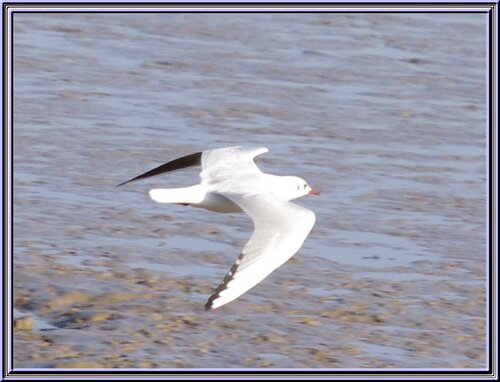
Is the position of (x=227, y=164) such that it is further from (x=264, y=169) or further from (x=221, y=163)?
(x=264, y=169)

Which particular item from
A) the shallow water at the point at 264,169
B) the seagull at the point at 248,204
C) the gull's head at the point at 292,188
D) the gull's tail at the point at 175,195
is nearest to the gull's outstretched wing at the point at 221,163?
the seagull at the point at 248,204

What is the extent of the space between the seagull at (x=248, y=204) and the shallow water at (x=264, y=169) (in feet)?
1.93

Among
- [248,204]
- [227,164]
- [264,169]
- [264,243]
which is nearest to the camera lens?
[264,243]

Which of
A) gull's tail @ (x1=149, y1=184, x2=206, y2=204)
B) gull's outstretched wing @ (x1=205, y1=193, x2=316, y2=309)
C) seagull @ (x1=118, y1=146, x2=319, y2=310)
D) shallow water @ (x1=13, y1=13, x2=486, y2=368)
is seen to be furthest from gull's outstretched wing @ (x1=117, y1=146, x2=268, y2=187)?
gull's outstretched wing @ (x1=205, y1=193, x2=316, y2=309)

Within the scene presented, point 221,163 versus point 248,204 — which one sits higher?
point 221,163

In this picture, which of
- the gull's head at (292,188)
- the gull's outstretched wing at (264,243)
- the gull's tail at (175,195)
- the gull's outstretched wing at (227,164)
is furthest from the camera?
the gull's head at (292,188)

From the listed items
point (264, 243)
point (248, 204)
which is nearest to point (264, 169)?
point (248, 204)

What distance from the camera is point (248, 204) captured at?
7.56 meters

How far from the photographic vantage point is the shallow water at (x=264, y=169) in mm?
7879

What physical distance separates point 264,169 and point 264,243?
3923 mm

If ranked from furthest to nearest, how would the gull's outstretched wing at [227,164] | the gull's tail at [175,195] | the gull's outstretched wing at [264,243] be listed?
the gull's outstretched wing at [227,164], the gull's tail at [175,195], the gull's outstretched wing at [264,243]

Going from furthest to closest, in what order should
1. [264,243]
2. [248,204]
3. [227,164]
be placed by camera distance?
1. [227,164]
2. [248,204]
3. [264,243]

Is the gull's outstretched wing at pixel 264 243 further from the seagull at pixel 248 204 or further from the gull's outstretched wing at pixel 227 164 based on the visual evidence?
the gull's outstretched wing at pixel 227 164

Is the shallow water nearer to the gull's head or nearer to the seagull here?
the gull's head
